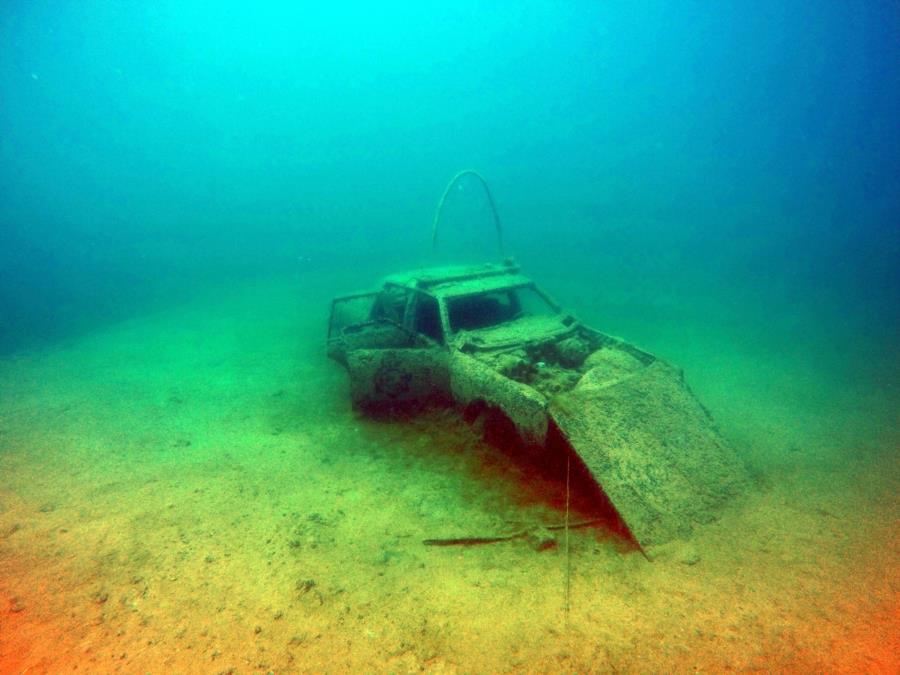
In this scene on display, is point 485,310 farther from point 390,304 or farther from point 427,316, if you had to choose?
point 390,304

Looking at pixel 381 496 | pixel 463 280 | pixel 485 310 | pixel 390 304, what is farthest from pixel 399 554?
pixel 390 304

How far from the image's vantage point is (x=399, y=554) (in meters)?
3.08

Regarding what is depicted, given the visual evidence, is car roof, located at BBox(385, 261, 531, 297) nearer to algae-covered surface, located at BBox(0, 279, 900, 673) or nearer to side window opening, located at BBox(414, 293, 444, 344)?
side window opening, located at BBox(414, 293, 444, 344)

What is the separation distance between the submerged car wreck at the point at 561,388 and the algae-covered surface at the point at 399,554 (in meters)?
0.29

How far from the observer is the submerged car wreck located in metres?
3.16

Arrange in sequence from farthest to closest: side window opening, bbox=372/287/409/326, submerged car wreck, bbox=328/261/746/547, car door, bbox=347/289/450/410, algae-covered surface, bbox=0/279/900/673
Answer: side window opening, bbox=372/287/409/326, car door, bbox=347/289/450/410, submerged car wreck, bbox=328/261/746/547, algae-covered surface, bbox=0/279/900/673

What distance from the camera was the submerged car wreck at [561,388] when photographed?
124 inches

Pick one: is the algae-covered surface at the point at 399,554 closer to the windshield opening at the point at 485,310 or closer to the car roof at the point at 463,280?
the windshield opening at the point at 485,310

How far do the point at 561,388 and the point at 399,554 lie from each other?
1.96 metres

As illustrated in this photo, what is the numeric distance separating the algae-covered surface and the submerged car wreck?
29 cm

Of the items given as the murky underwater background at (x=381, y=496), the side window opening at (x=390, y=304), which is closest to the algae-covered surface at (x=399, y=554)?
the murky underwater background at (x=381, y=496)

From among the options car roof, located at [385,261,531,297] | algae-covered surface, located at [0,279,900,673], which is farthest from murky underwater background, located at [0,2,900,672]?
car roof, located at [385,261,531,297]

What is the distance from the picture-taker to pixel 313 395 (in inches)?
240

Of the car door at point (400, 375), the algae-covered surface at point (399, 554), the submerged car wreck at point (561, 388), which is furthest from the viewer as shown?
the car door at point (400, 375)
